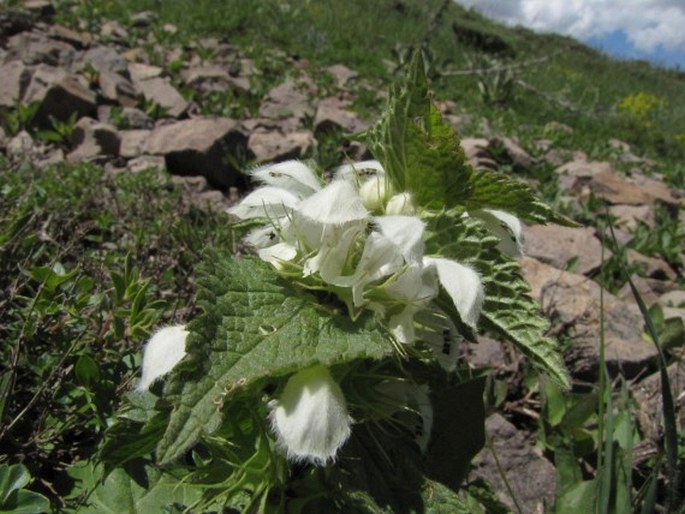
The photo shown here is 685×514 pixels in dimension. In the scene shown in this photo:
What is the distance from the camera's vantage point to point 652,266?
364 cm

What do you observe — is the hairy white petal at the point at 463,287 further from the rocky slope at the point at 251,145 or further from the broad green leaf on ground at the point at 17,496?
the broad green leaf on ground at the point at 17,496

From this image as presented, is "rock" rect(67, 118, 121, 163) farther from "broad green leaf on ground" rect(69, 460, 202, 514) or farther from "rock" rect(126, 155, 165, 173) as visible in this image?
"broad green leaf on ground" rect(69, 460, 202, 514)

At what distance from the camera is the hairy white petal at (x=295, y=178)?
3.51 ft

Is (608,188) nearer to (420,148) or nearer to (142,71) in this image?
(142,71)

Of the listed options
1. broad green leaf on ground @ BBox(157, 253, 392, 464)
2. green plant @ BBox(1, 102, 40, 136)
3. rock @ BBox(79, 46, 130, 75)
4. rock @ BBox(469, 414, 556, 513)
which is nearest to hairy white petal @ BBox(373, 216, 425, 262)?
broad green leaf on ground @ BBox(157, 253, 392, 464)

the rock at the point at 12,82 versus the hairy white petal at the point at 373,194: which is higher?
the hairy white petal at the point at 373,194

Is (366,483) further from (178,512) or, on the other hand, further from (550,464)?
(550,464)

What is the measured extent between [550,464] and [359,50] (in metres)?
7.47

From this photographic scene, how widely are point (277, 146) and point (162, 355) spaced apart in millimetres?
3044

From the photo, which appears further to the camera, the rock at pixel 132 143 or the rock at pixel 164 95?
the rock at pixel 164 95

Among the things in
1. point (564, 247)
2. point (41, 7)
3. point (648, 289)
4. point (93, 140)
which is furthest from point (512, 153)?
point (41, 7)

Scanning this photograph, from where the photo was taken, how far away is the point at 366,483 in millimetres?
964

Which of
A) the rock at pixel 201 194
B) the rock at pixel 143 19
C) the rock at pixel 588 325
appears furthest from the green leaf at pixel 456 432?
the rock at pixel 143 19

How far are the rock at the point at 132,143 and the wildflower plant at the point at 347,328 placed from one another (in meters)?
2.81
